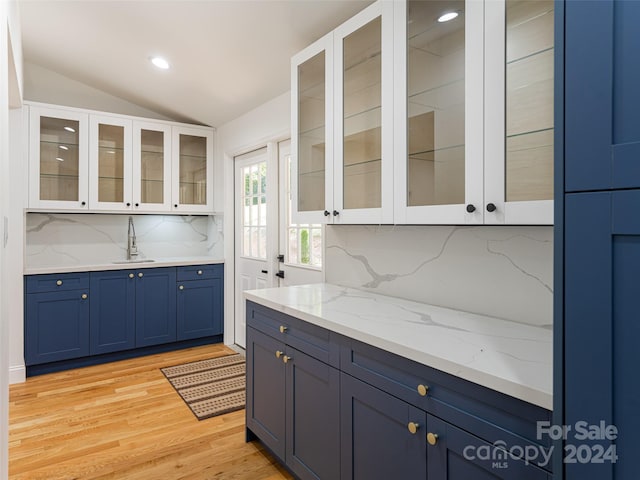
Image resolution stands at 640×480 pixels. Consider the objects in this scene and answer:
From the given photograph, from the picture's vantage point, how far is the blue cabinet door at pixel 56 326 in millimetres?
3357

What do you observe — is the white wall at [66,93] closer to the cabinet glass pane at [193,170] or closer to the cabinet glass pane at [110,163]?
the cabinet glass pane at [110,163]

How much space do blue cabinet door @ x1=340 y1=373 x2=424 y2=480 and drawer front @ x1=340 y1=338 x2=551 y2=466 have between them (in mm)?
47

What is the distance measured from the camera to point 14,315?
328cm

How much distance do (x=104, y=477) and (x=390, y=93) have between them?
237 cm

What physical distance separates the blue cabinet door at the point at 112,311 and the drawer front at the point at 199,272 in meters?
0.46

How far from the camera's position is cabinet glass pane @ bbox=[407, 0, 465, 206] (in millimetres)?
1507

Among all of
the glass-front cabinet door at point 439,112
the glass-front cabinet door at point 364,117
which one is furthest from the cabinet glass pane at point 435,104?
the glass-front cabinet door at point 364,117

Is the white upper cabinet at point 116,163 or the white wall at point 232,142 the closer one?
the white wall at point 232,142

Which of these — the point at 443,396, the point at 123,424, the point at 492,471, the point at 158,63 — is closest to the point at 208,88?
the point at 158,63

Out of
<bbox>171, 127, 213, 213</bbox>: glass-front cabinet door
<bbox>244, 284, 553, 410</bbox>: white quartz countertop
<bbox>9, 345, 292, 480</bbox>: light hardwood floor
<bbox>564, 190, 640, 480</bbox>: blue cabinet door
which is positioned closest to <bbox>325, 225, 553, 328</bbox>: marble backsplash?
<bbox>244, 284, 553, 410</bbox>: white quartz countertop

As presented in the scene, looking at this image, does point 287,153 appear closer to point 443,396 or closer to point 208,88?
point 208,88

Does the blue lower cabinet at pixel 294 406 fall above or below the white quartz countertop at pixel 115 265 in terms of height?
below

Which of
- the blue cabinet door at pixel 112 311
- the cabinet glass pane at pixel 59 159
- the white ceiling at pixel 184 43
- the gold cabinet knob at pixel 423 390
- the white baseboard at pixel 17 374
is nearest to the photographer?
the gold cabinet knob at pixel 423 390

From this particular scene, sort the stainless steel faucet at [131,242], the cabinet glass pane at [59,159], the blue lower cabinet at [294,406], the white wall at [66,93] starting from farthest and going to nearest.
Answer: the stainless steel faucet at [131,242] < the white wall at [66,93] < the cabinet glass pane at [59,159] < the blue lower cabinet at [294,406]
